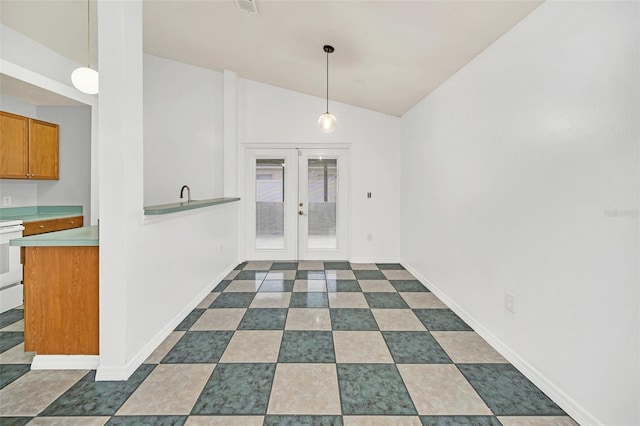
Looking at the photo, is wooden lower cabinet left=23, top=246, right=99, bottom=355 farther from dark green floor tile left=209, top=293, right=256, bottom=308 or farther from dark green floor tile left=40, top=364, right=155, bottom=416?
dark green floor tile left=209, top=293, right=256, bottom=308

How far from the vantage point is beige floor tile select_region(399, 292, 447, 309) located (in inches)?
131

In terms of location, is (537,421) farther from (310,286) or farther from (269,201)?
(269,201)

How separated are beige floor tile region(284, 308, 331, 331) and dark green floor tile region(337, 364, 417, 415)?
2.19 ft

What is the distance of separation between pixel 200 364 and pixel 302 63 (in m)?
3.64

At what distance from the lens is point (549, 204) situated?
1.86 m

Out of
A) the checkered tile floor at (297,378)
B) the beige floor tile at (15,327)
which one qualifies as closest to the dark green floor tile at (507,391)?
the checkered tile floor at (297,378)

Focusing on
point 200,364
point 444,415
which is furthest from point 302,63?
point 444,415

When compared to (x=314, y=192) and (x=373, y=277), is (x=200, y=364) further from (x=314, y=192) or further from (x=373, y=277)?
(x=314, y=192)

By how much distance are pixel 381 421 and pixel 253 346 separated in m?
1.20

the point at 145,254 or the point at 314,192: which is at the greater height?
the point at 314,192

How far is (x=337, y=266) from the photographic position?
5.07 meters

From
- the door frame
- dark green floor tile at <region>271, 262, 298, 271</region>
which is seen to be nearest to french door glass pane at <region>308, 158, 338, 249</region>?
the door frame

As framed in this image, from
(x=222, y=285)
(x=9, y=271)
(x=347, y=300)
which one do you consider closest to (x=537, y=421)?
(x=347, y=300)

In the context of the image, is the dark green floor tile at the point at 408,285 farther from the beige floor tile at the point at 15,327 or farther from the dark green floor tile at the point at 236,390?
the beige floor tile at the point at 15,327
